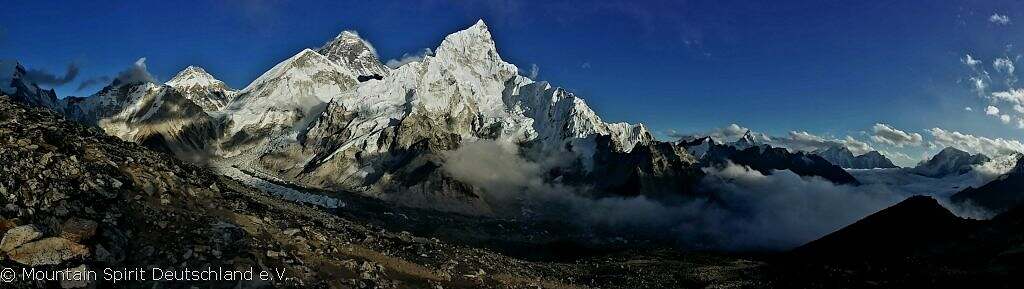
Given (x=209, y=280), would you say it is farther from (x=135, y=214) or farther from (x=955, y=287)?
(x=955, y=287)

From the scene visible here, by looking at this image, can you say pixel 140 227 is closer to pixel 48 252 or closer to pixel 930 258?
pixel 48 252

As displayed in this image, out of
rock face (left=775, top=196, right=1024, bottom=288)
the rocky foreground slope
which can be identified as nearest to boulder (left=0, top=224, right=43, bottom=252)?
the rocky foreground slope

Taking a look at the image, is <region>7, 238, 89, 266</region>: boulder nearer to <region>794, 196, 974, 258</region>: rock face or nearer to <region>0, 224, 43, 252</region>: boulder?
<region>0, 224, 43, 252</region>: boulder

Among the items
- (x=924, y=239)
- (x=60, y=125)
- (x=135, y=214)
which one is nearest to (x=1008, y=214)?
(x=924, y=239)

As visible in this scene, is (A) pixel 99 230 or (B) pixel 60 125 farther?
(B) pixel 60 125

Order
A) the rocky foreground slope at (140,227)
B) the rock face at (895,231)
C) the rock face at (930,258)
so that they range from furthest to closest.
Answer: the rock face at (895,231)
the rock face at (930,258)
the rocky foreground slope at (140,227)

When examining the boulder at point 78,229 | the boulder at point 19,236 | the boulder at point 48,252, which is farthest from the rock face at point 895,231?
the boulder at point 19,236

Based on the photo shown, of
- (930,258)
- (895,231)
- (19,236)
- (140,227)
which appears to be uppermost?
(895,231)

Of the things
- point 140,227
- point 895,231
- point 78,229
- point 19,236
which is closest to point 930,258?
point 895,231

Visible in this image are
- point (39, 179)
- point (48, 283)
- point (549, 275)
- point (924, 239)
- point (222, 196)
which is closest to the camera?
point (48, 283)

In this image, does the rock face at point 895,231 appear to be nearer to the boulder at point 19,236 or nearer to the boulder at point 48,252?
the boulder at point 48,252

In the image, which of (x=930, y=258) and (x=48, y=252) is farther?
(x=930, y=258)
